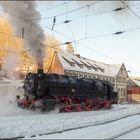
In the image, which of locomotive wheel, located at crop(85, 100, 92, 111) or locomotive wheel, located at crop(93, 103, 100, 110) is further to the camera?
locomotive wheel, located at crop(93, 103, 100, 110)

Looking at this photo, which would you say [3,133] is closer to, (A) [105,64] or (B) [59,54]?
(B) [59,54]

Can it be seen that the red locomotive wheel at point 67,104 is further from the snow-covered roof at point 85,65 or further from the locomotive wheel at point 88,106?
the snow-covered roof at point 85,65

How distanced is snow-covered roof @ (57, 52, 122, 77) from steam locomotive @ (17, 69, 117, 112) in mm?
25753

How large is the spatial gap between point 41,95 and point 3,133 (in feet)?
43.3

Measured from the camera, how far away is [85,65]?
67688 mm

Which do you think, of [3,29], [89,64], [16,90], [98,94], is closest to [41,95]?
[98,94]

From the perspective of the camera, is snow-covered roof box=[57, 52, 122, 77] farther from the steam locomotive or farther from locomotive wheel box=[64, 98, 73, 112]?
locomotive wheel box=[64, 98, 73, 112]

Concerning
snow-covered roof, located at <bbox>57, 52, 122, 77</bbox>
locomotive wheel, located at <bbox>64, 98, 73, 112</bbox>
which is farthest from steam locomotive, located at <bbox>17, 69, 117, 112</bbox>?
snow-covered roof, located at <bbox>57, 52, 122, 77</bbox>

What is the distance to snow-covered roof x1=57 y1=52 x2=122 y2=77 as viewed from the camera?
6162cm

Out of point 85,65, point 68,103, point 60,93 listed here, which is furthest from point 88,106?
point 85,65

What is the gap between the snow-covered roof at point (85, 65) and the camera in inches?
2426

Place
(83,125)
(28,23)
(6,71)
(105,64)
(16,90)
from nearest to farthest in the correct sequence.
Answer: (83,125)
(28,23)
(16,90)
(6,71)
(105,64)

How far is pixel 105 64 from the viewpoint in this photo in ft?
260

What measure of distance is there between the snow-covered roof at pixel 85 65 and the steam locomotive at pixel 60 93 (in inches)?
1014
